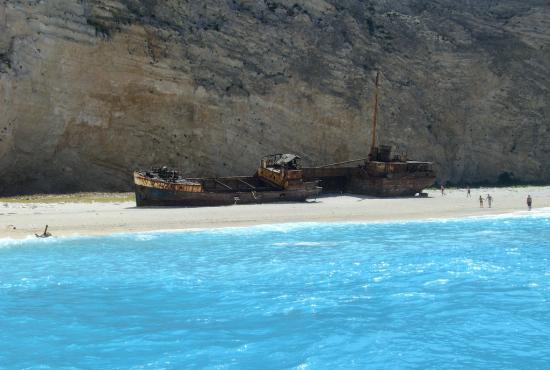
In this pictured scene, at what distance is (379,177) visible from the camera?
94.3ft

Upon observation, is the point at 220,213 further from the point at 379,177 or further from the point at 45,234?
the point at 379,177

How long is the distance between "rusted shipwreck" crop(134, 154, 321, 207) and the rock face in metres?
5.04

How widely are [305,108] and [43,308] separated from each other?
25.5 meters

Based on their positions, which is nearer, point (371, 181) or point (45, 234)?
point (45, 234)

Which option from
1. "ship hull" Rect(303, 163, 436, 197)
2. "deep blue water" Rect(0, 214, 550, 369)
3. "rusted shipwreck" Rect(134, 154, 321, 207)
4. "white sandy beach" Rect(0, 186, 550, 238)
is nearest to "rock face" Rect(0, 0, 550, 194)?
"ship hull" Rect(303, 163, 436, 197)

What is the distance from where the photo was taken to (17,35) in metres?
26.4

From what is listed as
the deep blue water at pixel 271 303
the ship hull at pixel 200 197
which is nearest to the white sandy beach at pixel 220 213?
the ship hull at pixel 200 197

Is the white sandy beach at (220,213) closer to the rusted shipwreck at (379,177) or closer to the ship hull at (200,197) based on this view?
the ship hull at (200,197)

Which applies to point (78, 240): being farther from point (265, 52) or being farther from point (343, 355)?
point (265, 52)

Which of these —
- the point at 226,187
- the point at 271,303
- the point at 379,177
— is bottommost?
the point at 271,303

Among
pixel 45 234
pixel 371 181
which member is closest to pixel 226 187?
pixel 371 181

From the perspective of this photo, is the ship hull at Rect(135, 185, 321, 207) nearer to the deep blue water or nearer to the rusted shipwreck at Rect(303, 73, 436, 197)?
the rusted shipwreck at Rect(303, 73, 436, 197)

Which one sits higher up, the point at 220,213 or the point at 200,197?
the point at 200,197

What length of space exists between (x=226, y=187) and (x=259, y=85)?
391 inches
